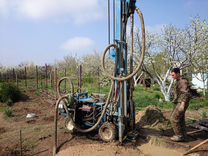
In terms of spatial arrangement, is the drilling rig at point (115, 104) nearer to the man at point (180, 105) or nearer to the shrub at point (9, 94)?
the man at point (180, 105)

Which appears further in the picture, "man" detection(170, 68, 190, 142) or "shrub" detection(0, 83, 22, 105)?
"shrub" detection(0, 83, 22, 105)

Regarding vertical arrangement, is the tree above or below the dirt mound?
above

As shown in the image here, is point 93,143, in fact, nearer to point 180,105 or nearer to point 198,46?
point 180,105

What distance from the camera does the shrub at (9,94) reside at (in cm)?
1141

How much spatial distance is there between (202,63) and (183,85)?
1164 cm

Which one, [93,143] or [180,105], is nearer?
[93,143]

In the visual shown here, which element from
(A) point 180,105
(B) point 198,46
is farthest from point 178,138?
(B) point 198,46

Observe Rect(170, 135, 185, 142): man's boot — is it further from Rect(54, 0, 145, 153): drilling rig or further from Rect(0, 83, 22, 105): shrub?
Rect(0, 83, 22, 105): shrub

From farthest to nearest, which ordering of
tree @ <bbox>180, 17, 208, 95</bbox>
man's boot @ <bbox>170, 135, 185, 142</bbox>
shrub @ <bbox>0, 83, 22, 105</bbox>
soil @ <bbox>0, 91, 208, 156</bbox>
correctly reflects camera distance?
tree @ <bbox>180, 17, 208, 95</bbox> → shrub @ <bbox>0, 83, 22, 105</bbox> → man's boot @ <bbox>170, 135, 185, 142</bbox> → soil @ <bbox>0, 91, 208, 156</bbox>

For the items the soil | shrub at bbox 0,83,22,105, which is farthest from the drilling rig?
shrub at bbox 0,83,22,105

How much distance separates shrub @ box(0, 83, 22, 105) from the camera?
11414 millimetres

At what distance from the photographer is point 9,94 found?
11594mm

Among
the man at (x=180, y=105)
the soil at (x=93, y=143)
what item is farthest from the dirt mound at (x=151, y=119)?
the man at (x=180, y=105)

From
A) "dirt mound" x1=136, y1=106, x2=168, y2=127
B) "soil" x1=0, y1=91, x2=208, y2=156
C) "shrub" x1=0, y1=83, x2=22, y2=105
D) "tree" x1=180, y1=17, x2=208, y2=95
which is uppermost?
Result: "tree" x1=180, y1=17, x2=208, y2=95
